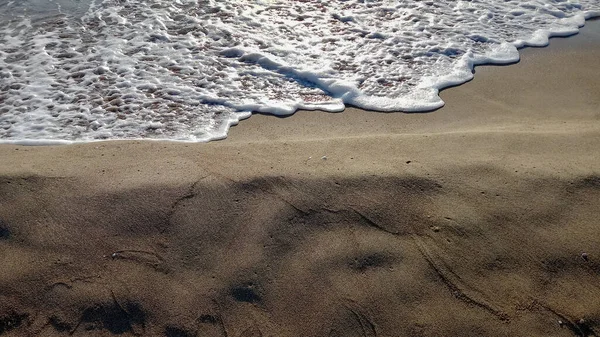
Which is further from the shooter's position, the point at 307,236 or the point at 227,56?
the point at 227,56

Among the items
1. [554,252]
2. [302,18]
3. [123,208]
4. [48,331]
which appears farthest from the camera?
[302,18]

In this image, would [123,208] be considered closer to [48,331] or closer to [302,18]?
[48,331]

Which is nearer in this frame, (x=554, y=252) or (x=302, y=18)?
(x=554, y=252)

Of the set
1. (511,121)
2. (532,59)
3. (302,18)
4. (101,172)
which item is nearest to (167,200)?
(101,172)

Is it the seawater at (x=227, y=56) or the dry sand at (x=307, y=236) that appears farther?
the seawater at (x=227, y=56)
